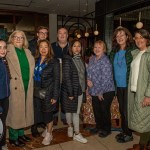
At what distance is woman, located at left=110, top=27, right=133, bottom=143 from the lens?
2920 mm

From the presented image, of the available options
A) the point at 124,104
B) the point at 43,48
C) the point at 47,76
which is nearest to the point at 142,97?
the point at 124,104

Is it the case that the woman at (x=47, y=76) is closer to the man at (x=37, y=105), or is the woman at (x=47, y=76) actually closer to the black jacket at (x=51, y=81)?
the black jacket at (x=51, y=81)

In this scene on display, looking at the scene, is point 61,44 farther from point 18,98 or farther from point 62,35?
point 18,98

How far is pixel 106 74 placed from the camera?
3.05m

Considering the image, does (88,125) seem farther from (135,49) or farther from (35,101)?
(135,49)

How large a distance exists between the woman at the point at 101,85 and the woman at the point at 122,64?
114mm

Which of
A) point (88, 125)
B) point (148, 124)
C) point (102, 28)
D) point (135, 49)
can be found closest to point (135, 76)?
point (135, 49)

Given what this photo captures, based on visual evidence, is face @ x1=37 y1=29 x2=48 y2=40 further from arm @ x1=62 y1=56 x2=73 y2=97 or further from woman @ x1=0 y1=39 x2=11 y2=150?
woman @ x1=0 y1=39 x2=11 y2=150

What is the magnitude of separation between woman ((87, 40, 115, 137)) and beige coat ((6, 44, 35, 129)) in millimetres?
919

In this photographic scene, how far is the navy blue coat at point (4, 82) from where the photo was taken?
2451 mm

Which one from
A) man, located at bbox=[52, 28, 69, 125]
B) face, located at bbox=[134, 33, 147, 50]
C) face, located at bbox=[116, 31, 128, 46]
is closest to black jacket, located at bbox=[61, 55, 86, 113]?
man, located at bbox=[52, 28, 69, 125]

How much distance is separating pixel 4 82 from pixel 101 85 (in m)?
1.37

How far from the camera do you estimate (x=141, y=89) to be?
246cm

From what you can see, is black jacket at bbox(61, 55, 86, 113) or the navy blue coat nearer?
the navy blue coat
